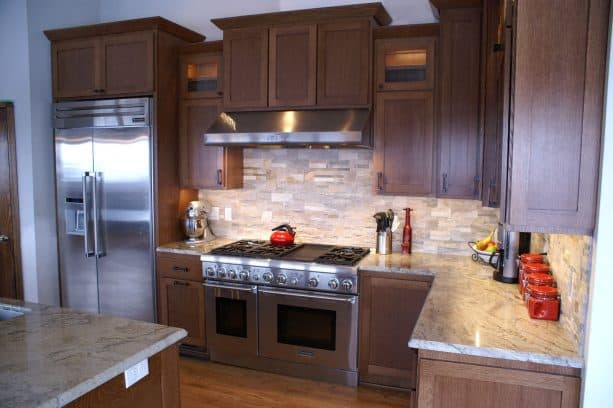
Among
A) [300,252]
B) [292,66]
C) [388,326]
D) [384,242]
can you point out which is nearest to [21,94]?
[292,66]

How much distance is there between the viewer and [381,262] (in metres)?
3.36

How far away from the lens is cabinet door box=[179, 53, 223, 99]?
153 inches

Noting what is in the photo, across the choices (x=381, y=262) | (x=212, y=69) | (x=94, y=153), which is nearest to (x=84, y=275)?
(x=94, y=153)

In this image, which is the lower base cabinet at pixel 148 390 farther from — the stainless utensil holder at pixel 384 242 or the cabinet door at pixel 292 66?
the cabinet door at pixel 292 66

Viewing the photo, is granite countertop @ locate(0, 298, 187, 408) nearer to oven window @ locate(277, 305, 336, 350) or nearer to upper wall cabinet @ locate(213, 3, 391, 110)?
oven window @ locate(277, 305, 336, 350)

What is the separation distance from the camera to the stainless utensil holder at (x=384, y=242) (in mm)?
3641

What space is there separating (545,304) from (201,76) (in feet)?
10.2

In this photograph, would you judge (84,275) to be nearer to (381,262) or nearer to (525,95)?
(381,262)

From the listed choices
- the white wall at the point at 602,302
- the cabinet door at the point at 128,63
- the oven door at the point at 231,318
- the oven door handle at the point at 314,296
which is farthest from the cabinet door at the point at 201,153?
the white wall at the point at 602,302

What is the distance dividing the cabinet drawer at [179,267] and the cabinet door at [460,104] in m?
1.98


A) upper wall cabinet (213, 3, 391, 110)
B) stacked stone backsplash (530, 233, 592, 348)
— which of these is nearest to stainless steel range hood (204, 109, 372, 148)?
upper wall cabinet (213, 3, 391, 110)

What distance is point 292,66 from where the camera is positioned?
3.56 m

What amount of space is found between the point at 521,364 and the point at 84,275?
11.8ft

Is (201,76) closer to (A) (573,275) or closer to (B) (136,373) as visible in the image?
(B) (136,373)
